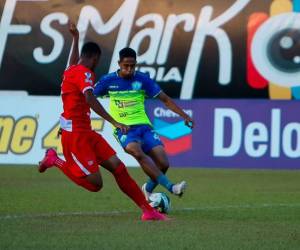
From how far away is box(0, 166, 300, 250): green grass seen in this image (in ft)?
32.9

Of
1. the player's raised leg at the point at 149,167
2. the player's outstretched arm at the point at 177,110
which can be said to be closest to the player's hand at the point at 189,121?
the player's outstretched arm at the point at 177,110

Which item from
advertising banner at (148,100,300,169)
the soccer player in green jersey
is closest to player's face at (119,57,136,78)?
the soccer player in green jersey

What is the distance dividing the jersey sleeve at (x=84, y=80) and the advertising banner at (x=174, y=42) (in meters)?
11.7

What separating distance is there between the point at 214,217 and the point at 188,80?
36.9 ft

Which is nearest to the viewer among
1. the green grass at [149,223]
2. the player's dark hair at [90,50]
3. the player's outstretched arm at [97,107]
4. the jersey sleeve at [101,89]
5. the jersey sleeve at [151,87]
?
the green grass at [149,223]

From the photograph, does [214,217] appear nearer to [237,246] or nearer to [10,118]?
[237,246]

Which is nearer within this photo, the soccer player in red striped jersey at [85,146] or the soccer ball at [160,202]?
the soccer player in red striped jersey at [85,146]

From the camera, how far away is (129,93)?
1422 centimetres

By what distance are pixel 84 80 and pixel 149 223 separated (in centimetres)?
169

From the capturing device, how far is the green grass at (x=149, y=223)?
10.0 meters

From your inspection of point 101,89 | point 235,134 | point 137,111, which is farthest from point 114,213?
point 235,134

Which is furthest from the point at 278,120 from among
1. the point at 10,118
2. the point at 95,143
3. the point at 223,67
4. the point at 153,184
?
the point at 95,143

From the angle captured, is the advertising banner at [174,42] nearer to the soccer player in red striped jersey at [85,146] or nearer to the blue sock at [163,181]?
the blue sock at [163,181]

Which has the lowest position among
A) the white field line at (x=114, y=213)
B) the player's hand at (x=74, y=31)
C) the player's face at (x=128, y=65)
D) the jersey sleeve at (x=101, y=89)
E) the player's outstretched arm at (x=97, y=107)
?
the white field line at (x=114, y=213)
